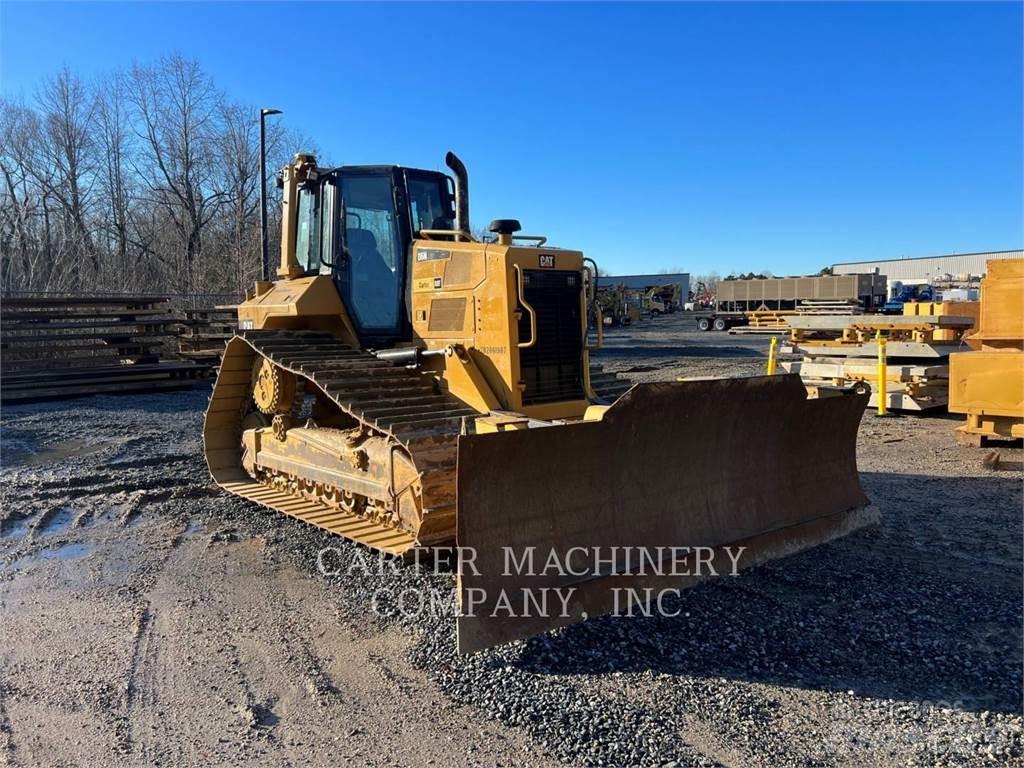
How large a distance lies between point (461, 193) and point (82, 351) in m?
11.7

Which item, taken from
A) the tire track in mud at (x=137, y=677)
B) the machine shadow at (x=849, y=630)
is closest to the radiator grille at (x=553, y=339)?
the machine shadow at (x=849, y=630)

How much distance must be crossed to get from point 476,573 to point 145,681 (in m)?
1.66

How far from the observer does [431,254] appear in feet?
19.5

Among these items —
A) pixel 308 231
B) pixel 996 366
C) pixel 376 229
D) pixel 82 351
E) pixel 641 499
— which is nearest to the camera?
pixel 641 499

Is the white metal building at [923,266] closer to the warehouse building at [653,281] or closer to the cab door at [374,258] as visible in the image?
the warehouse building at [653,281]

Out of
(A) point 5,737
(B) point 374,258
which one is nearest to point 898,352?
(B) point 374,258

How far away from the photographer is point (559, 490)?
13.7 ft

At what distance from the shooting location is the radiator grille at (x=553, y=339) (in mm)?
5473

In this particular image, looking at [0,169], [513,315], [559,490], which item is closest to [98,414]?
[513,315]

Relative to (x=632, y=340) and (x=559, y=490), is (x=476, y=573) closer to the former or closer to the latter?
(x=559, y=490)

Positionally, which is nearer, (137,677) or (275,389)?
(137,677)

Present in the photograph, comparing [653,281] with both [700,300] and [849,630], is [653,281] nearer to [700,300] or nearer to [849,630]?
[700,300]

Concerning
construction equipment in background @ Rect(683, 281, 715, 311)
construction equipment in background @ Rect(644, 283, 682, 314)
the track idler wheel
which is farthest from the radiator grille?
construction equipment in background @ Rect(644, 283, 682, 314)

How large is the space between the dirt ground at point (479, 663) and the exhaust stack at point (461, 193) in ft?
9.42
